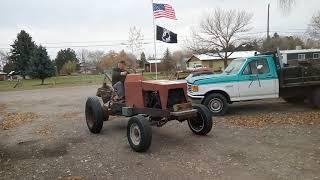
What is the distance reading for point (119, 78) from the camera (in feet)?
33.1

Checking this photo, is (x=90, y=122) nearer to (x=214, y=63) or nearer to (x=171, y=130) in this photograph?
(x=171, y=130)

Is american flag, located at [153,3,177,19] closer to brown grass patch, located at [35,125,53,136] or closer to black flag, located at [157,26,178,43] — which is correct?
black flag, located at [157,26,178,43]

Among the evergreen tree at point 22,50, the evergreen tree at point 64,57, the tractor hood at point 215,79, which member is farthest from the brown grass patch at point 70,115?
the evergreen tree at point 64,57

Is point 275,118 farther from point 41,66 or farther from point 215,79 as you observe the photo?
point 41,66

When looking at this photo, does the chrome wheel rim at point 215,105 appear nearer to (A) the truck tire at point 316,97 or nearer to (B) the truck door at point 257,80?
(B) the truck door at point 257,80

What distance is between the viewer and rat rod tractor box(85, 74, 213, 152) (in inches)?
316

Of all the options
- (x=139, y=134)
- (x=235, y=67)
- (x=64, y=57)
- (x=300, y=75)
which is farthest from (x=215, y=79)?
(x=64, y=57)

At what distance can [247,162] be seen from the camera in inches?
268

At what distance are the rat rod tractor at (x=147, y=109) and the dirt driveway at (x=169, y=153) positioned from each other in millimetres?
318

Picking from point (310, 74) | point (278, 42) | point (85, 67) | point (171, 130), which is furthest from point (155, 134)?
point (85, 67)

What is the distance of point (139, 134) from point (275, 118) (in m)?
5.14

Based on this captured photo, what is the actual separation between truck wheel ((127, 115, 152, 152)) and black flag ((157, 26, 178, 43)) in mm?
11718

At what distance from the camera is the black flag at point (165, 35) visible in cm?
1938

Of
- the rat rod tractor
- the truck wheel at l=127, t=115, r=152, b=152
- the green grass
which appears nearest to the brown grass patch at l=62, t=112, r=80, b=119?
the rat rod tractor
